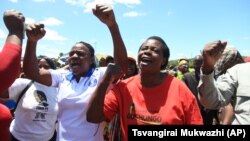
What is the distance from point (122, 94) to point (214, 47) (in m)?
0.86

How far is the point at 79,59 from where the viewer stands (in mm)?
3613

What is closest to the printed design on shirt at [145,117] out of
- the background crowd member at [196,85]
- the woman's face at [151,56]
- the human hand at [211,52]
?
the woman's face at [151,56]

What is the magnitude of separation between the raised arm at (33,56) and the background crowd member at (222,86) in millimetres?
1528

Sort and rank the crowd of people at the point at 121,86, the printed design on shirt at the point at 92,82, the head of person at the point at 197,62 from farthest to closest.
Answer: the head of person at the point at 197,62 → the printed design on shirt at the point at 92,82 → the crowd of people at the point at 121,86

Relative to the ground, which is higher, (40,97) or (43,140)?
(40,97)

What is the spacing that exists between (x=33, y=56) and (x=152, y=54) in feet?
3.88

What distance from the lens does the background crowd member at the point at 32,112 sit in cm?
407

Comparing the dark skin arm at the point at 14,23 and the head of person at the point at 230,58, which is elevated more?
the dark skin arm at the point at 14,23

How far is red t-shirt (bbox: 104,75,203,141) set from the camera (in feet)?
9.05

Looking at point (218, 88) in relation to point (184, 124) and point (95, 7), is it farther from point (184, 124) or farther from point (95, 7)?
point (95, 7)

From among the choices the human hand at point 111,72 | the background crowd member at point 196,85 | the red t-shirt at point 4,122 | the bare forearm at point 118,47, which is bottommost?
the background crowd member at point 196,85

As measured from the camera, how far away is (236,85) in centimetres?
308

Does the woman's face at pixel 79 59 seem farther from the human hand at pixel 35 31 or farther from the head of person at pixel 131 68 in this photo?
the head of person at pixel 131 68

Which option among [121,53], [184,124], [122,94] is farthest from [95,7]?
[184,124]
